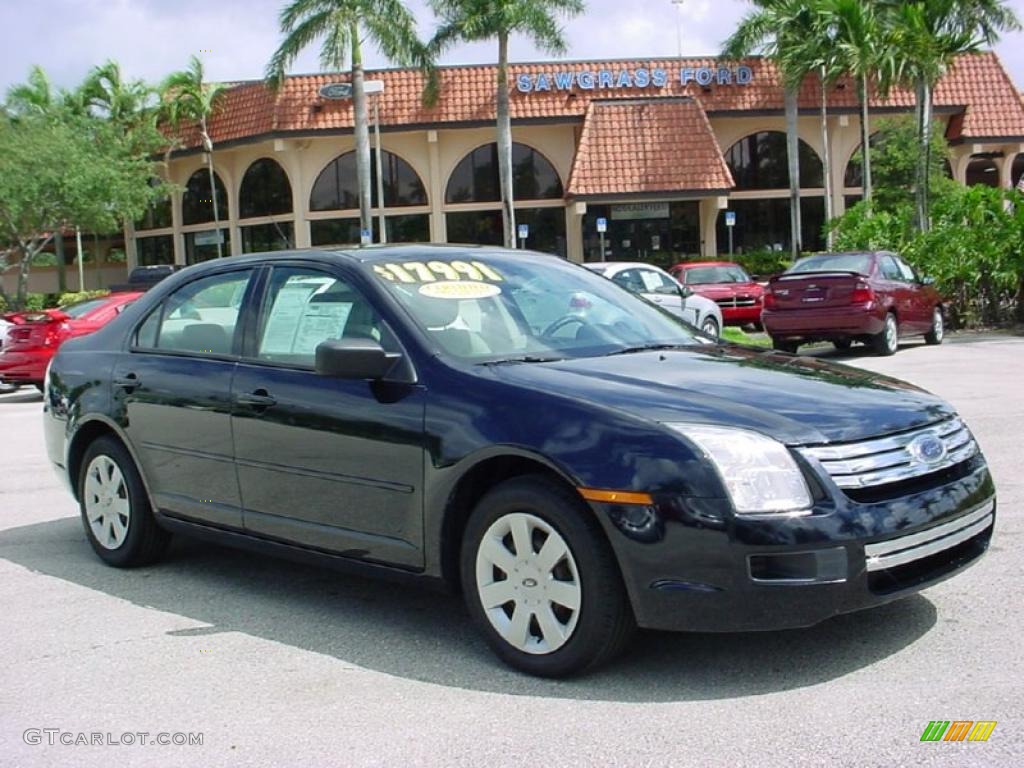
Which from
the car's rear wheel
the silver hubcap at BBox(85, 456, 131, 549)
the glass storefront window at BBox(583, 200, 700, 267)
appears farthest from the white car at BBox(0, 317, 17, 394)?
the glass storefront window at BBox(583, 200, 700, 267)

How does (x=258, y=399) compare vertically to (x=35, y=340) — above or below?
below

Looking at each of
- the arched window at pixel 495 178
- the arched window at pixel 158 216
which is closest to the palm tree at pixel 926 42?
the arched window at pixel 495 178

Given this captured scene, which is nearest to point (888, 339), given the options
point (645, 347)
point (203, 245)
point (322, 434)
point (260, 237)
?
point (645, 347)

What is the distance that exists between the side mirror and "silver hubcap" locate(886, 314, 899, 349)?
14.4m

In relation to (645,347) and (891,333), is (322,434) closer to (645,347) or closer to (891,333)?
Answer: (645,347)

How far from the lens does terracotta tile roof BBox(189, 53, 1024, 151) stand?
3666 cm

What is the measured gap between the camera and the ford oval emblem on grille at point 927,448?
14.1ft

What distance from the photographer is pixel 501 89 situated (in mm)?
33719

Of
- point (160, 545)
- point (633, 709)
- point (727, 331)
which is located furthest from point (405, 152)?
point (633, 709)

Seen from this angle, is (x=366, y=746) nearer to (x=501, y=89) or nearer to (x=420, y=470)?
(x=420, y=470)

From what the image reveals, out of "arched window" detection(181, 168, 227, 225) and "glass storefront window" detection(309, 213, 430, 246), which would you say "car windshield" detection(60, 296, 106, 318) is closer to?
"glass storefront window" detection(309, 213, 430, 246)

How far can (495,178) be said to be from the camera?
39.3m

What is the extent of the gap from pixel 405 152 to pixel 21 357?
23129 mm

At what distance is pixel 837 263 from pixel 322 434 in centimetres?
1450
